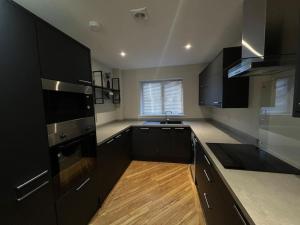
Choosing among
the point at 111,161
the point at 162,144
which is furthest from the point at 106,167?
the point at 162,144

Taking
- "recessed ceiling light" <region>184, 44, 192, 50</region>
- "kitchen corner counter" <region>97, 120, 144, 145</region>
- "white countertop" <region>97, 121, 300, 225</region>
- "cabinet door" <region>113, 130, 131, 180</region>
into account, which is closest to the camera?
"white countertop" <region>97, 121, 300, 225</region>

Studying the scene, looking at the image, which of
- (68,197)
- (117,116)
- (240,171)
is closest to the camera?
(240,171)

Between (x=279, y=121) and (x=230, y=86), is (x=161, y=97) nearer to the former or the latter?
(x=230, y=86)

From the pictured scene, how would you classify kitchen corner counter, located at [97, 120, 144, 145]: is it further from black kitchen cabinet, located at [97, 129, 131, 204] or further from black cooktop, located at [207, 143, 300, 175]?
black cooktop, located at [207, 143, 300, 175]

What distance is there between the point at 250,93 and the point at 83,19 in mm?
2214

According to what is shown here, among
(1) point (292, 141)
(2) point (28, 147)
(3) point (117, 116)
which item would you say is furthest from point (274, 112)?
(3) point (117, 116)

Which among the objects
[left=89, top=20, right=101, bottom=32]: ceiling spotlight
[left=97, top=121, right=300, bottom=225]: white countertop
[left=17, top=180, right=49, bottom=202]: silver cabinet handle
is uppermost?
[left=89, top=20, right=101, bottom=32]: ceiling spotlight

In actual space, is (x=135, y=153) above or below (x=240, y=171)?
below

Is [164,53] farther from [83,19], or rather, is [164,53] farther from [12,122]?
[12,122]

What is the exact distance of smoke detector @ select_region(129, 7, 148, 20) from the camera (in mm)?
1418

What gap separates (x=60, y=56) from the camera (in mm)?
1253

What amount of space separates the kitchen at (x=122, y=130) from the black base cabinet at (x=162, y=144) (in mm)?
493

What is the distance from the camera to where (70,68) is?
54.2 inches

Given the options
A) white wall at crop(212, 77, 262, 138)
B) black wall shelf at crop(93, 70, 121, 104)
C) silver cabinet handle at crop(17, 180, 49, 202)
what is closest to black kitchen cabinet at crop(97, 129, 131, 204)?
silver cabinet handle at crop(17, 180, 49, 202)
